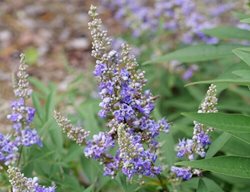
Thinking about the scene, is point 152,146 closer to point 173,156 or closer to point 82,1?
point 173,156

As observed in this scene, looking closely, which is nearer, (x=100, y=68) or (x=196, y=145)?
(x=100, y=68)

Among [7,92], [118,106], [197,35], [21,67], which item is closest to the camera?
[118,106]

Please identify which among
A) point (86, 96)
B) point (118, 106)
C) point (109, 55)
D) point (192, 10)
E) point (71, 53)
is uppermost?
point (71, 53)

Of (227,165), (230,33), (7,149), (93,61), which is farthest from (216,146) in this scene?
(93,61)

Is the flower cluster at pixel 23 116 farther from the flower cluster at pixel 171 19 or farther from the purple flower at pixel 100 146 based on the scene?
the flower cluster at pixel 171 19

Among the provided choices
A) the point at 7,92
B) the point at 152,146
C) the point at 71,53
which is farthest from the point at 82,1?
the point at 152,146

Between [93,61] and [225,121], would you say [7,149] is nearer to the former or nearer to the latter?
[225,121]
